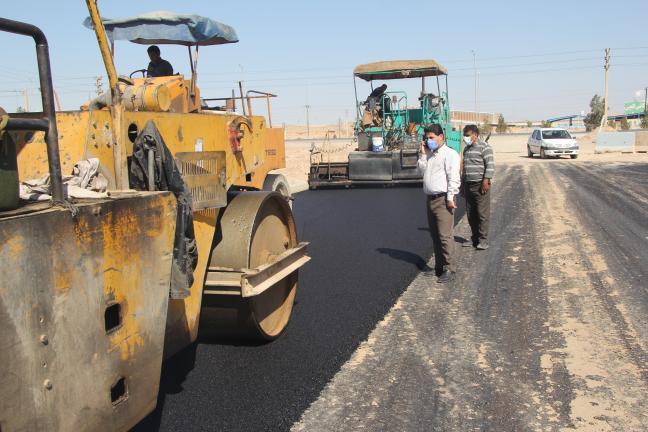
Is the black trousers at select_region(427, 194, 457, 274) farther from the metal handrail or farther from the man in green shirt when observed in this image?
the metal handrail

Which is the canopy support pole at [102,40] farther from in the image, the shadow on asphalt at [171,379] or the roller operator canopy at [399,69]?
the roller operator canopy at [399,69]

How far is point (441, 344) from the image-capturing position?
438cm

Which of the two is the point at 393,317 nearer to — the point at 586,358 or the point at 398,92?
the point at 586,358

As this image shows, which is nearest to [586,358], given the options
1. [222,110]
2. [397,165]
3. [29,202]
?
[29,202]

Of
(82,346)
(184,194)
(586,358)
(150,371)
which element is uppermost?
(184,194)

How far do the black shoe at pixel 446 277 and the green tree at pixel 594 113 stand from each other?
7444cm

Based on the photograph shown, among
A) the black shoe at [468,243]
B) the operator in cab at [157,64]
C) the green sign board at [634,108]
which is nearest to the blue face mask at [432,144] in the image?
the black shoe at [468,243]

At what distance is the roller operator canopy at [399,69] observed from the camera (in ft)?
51.7

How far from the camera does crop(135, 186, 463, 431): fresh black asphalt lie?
3.41 metres

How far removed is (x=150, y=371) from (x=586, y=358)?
2863 mm

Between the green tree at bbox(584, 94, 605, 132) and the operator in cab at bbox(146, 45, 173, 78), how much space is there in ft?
249

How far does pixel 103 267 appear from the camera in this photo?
7.22ft

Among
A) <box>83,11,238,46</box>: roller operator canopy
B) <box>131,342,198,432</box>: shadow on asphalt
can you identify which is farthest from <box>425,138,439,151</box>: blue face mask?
<box>131,342,198,432</box>: shadow on asphalt

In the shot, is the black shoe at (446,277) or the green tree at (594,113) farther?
the green tree at (594,113)
